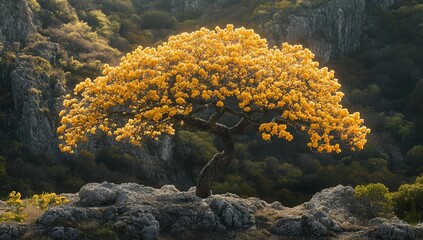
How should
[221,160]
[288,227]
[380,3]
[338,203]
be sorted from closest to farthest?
[288,227] → [221,160] → [338,203] → [380,3]

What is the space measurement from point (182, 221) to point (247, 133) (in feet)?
117

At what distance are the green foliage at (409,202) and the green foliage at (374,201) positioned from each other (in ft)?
3.77

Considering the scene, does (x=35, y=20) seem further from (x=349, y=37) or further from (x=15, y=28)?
(x=349, y=37)

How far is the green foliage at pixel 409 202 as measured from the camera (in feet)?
80.9

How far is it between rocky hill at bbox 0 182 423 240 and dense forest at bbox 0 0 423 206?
1673cm

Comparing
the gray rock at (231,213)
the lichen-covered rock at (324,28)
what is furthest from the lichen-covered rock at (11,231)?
the lichen-covered rock at (324,28)

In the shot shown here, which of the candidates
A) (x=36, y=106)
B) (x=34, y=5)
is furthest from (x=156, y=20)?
(x=36, y=106)

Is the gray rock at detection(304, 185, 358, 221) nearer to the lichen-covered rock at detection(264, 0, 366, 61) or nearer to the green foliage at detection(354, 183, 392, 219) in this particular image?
the green foliage at detection(354, 183, 392, 219)

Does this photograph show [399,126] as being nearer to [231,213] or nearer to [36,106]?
[36,106]

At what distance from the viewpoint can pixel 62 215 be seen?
1953cm

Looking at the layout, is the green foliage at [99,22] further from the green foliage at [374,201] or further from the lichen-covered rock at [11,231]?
the lichen-covered rock at [11,231]

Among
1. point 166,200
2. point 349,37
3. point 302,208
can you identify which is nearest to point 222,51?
point 166,200

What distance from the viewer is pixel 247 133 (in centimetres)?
5600

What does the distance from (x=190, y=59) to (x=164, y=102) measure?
6.87 ft
